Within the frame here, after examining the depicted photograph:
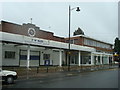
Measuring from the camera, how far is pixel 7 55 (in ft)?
87.2

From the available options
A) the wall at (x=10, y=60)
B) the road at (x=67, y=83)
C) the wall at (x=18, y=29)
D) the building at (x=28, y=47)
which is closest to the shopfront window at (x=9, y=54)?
the building at (x=28, y=47)

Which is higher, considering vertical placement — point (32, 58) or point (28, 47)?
point (28, 47)

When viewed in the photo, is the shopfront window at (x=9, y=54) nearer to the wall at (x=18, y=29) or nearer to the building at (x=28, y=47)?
the building at (x=28, y=47)

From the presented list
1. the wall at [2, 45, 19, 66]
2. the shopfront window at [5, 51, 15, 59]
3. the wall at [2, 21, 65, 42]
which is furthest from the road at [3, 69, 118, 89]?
the wall at [2, 21, 65, 42]

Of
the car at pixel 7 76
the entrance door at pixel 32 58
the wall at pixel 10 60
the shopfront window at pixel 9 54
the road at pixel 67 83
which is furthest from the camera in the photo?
the entrance door at pixel 32 58

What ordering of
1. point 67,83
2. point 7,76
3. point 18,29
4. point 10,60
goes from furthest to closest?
point 18,29 → point 10,60 → point 67,83 → point 7,76

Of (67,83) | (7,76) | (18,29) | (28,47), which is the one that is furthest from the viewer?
(18,29)

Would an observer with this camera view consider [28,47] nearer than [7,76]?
No

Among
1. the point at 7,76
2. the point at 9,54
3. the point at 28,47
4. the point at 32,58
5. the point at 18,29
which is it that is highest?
the point at 18,29

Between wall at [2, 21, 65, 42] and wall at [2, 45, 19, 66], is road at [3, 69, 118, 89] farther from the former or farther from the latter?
wall at [2, 21, 65, 42]

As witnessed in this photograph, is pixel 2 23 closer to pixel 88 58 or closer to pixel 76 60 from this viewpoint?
pixel 76 60

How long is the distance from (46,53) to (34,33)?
4529 mm

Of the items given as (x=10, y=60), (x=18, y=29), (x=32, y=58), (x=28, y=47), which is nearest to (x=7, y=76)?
(x=28, y=47)

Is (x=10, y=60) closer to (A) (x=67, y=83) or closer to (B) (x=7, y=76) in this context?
(B) (x=7, y=76)
